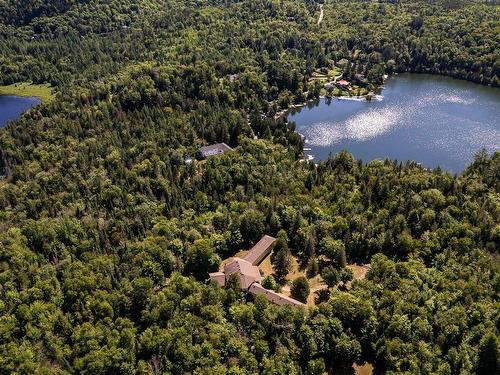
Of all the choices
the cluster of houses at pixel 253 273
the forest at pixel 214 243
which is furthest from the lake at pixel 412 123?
the cluster of houses at pixel 253 273

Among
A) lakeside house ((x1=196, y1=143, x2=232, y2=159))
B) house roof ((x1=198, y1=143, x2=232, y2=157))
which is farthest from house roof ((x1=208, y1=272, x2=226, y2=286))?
house roof ((x1=198, y1=143, x2=232, y2=157))

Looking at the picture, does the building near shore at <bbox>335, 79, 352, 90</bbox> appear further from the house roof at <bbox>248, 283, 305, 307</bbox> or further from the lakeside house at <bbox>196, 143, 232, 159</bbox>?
the house roof at <bbox>248, 283, 305, 307</bbox>

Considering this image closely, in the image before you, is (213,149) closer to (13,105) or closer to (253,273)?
(253,273)

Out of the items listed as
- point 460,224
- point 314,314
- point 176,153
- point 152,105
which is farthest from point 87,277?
point 152,105

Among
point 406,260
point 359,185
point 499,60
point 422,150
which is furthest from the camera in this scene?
point 499,60

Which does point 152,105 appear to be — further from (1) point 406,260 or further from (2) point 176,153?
(1) point 406,260

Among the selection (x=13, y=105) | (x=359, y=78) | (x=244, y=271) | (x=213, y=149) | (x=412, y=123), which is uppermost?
(x=359, y=78)

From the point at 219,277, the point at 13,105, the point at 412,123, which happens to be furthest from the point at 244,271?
the point at 13,105
